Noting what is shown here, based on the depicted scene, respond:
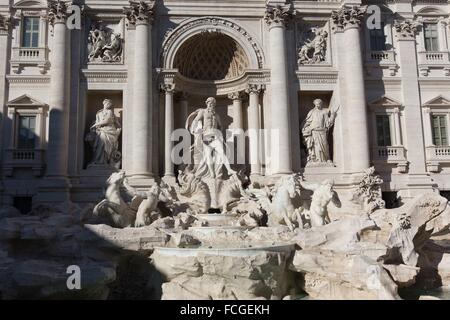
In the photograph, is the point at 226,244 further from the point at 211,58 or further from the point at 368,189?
the point at 211,58

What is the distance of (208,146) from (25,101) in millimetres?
9135

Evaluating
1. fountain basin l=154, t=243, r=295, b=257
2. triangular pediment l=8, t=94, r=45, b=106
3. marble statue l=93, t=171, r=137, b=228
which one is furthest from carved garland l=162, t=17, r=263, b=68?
fountain basin l=154, t=243, r=295, b=257

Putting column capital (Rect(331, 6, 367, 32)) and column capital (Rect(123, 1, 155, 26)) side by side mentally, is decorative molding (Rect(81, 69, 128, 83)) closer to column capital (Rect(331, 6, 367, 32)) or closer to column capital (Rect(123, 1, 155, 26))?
column capital (Rect(123, 1, 155, 26))

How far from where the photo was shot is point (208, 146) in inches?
781

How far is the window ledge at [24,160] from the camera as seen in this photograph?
65.7 feet

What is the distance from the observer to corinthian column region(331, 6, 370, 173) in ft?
66.7

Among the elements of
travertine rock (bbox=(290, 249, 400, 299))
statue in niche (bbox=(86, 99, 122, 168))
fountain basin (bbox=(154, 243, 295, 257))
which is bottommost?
travertine rock (bbox=(290, 249, 400, 299))

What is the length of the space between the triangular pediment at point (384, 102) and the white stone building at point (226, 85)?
0.24 ft

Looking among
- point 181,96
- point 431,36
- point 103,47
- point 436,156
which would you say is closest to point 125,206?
point 181,96

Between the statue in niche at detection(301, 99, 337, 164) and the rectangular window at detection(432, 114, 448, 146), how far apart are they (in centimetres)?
548

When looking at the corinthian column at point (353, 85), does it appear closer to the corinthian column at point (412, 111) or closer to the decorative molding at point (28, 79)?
the corinthian column at point (412, 111)

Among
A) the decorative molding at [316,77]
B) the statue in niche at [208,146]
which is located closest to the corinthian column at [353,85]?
the decorative molding at [316,77]
